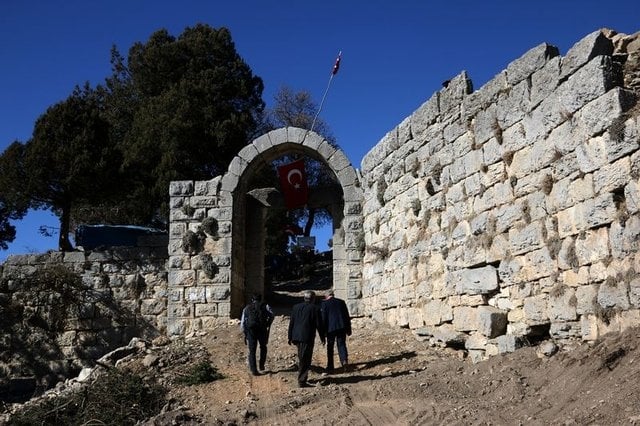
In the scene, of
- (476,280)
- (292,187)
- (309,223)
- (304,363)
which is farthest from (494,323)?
(309,223)

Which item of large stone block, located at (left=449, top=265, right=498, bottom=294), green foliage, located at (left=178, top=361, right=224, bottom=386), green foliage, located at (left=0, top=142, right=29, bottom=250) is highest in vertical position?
green foliage, located at (left=0, top=142, right=29, bottom=250)

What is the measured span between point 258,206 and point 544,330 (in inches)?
358

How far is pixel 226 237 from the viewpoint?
14414 mm

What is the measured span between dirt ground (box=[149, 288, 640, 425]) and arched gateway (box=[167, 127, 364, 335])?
2336 millimetres

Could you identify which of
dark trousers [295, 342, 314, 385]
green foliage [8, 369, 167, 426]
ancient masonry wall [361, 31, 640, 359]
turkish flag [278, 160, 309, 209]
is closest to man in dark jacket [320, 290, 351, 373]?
dark trousers [295, 342, 314, 385]

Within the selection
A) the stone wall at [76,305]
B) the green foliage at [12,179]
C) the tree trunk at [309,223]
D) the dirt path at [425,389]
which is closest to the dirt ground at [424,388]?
the dirt path at [425,389]

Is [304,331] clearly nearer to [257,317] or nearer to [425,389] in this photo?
[257,317]

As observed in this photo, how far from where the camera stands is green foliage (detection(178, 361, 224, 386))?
990cm

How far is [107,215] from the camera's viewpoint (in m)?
22.8

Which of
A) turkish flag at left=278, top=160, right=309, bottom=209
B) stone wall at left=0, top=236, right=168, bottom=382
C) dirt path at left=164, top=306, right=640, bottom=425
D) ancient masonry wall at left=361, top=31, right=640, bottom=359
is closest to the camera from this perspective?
dirt path at left=164, top=306, right=640, bottom=425

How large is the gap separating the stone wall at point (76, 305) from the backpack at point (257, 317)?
17.0ft

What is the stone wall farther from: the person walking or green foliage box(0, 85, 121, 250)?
the person walking

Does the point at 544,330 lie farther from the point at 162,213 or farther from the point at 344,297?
the point at 162,213

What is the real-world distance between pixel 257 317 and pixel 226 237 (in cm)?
435
